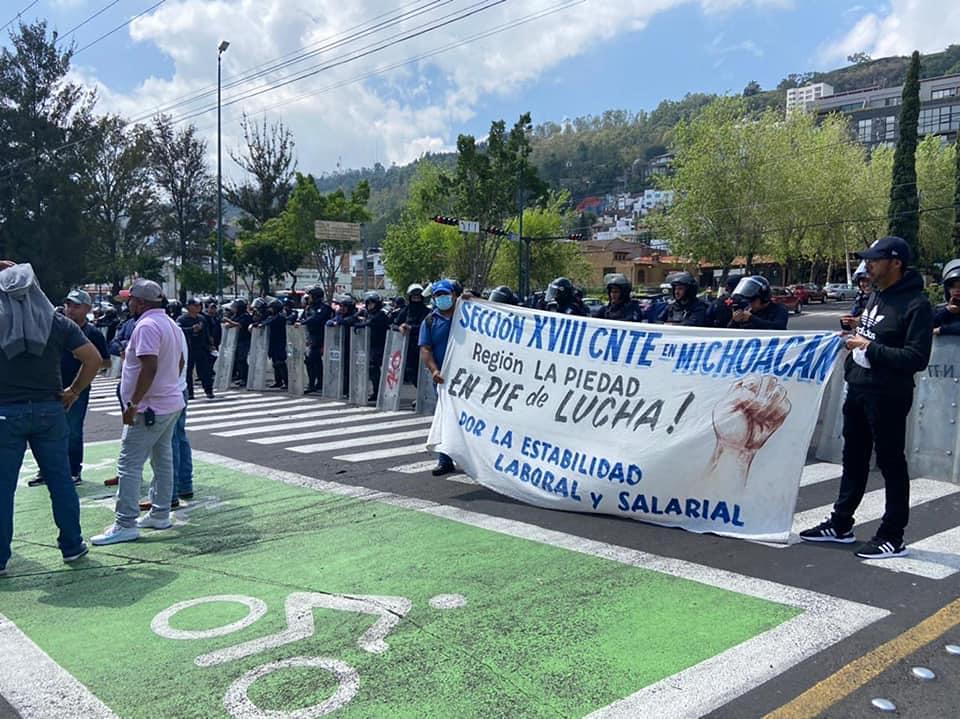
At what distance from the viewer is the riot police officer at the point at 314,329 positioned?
14695 millimetres

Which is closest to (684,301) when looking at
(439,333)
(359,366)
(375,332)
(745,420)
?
(439,333)

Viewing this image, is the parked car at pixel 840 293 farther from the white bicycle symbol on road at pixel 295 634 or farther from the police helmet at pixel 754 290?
the white bicycle symbol on road at pixel 295 634

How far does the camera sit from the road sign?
42.9m

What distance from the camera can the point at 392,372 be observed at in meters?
12.6

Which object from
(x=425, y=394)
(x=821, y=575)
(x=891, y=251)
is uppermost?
(x=891, y=251)

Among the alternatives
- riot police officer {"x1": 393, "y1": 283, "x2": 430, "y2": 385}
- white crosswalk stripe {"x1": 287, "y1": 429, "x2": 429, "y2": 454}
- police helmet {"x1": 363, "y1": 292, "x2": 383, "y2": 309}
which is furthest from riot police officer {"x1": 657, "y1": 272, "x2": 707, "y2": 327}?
police helmet {"x1": 363, "y1": 292, "x2": 383, "y2": 309}

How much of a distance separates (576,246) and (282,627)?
59189 mm

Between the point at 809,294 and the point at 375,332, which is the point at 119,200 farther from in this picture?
the point at 809,294

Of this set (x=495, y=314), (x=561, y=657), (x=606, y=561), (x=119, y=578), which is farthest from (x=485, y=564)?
(x=495, y=314)

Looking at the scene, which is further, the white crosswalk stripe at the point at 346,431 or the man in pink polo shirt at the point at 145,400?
the white crosswalk stripe at the point at 346,431

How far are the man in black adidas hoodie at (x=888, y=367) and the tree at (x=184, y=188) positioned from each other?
5029cm

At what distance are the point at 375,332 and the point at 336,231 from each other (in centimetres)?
3160

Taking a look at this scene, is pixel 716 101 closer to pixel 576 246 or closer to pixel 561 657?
pixel 576 246

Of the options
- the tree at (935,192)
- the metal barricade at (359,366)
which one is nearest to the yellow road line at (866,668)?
the metal barricade at (359,366)
